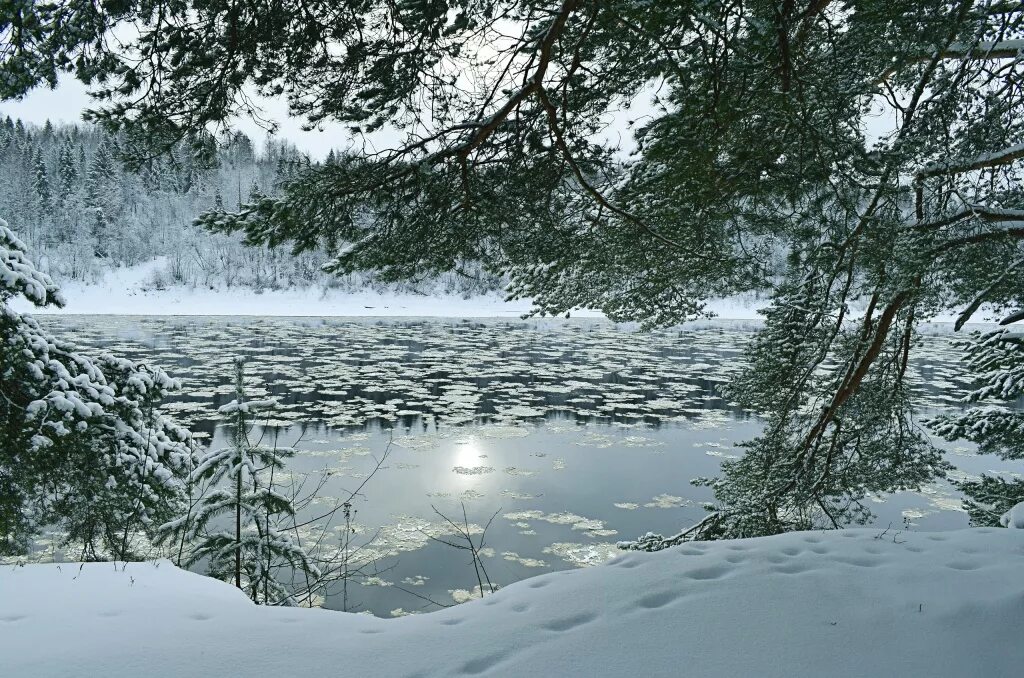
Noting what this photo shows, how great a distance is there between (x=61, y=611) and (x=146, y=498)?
3.34 metres

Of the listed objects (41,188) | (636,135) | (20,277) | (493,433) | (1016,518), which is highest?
(41,188)

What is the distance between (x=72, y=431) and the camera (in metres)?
5.50

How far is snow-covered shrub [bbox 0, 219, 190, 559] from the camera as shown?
17.5 feet

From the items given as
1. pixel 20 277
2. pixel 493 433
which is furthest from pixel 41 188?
pixel 20 277

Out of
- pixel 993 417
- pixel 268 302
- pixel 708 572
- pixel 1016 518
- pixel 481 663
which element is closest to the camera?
pixel 481 663

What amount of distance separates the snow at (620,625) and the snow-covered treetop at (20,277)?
2.67 meters

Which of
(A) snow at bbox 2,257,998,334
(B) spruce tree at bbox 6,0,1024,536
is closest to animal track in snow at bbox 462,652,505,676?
(B) spruce tree at bbox 6,0,1024,536

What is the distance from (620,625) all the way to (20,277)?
540 cm

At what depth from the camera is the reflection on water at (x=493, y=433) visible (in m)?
9.09

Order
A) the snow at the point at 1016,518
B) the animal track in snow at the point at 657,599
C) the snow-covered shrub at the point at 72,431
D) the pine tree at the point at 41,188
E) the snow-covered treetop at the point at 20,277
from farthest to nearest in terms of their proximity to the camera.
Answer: the pine tree at the point at 41,188 → the snow-covered shrub at the point at 72,431 → the snow-covered treetop at the point at 20,277 → the snow at the point at 1016,518 → the animal track in snow at the point at 657,599

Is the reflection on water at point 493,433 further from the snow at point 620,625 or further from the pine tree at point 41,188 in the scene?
the pine tree at point 41,188

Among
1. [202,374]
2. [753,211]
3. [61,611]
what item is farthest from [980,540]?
[202,374]

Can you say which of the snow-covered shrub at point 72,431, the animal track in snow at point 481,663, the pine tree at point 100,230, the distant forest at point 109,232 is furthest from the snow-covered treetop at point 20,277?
the pine tree at point 100,230

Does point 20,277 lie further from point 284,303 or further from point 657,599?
point 284,303
